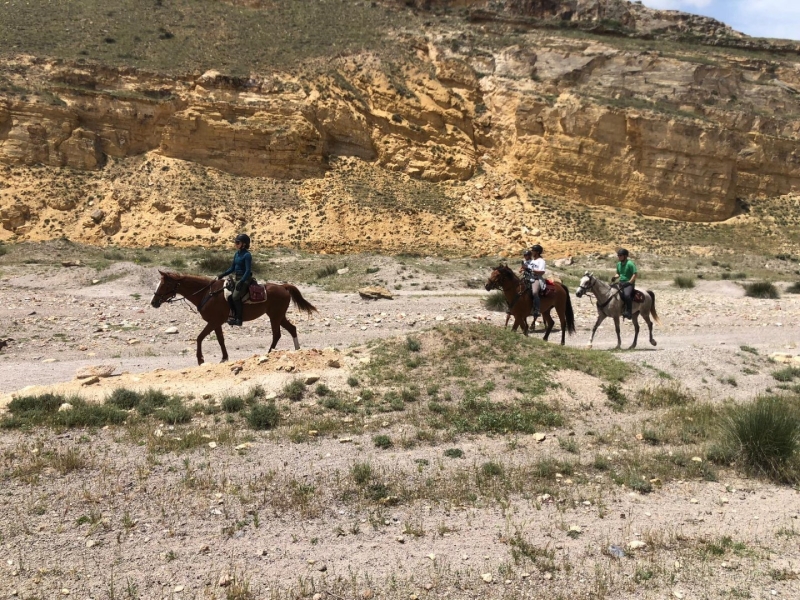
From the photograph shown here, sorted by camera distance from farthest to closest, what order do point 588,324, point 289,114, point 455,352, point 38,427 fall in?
point 289,114
point 588,324
point 455,352
point 38,427

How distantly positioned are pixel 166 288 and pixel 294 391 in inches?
170

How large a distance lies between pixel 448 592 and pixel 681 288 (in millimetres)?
26385

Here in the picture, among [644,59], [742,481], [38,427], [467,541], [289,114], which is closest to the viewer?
[467,541]

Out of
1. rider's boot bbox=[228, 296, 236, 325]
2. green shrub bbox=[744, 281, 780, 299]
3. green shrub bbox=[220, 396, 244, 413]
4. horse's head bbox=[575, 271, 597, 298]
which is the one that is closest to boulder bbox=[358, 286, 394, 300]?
horse's head bbox=[575, 271, 597, 298]

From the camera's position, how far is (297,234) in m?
38.4

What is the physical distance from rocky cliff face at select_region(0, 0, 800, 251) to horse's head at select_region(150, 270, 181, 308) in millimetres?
27183

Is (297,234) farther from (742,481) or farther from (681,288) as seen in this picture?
(742,481)

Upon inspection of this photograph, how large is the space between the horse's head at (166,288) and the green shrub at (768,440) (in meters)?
9.95

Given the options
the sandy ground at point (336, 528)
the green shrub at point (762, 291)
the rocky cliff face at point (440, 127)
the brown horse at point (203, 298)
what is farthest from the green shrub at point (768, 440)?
the rocky cliff face at point (440, 127)

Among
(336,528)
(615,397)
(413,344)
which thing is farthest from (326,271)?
(336,528)

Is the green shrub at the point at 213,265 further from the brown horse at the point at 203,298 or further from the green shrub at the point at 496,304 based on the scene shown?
the brown horse at the point at 203,298

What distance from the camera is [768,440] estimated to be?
7.21m

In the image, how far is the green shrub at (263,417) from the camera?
8.02 m

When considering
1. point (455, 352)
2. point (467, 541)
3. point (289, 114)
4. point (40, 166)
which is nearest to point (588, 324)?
point (455, 352)
